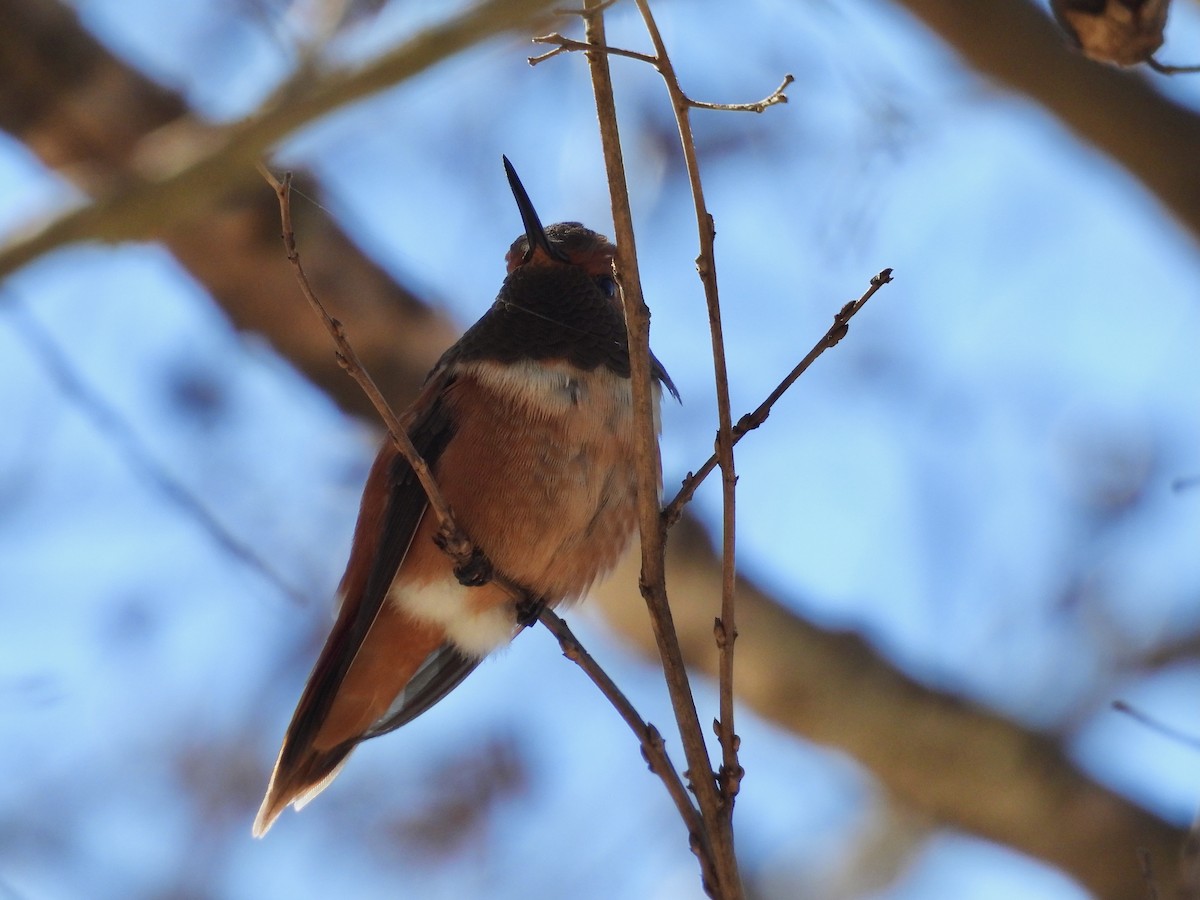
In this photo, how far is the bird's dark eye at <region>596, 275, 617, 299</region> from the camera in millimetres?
3863

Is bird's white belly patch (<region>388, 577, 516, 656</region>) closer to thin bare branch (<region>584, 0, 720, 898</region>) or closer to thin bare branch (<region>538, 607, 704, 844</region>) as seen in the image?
thin bare branch (<region>538, 607, 704, 844</region>)

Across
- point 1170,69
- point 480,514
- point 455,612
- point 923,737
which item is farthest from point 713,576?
point 1170,69

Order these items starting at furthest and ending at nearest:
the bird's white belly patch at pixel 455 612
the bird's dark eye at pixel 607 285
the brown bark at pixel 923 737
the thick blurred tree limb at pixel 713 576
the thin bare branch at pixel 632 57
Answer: the brown bark at pixel 923 737
the thick blurred tree limb at pixel 713 576
the bird's dark eye at pixel 607 285
the bird's white belly patch at pixel 455 612
the thin bare branch at pixel 632 57

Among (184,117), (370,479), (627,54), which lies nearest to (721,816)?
(627,54)

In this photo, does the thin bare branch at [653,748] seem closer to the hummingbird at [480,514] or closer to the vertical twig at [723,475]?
the vertical twig at [723,475]

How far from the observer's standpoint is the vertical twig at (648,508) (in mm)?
1973

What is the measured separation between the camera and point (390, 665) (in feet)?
11.4

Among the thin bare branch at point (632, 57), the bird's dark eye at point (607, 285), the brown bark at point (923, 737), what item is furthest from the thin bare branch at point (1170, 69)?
the brown bark at point (923, 737)

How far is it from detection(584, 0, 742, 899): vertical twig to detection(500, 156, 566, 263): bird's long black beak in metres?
0.72

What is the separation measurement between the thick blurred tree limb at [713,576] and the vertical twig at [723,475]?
3.06 meters

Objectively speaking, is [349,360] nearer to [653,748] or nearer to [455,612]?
[653,748]

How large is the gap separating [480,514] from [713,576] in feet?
7.83

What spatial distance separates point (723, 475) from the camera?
6.71ft

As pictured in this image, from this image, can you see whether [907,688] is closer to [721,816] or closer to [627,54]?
[721,816]
